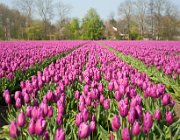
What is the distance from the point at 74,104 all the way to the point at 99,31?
7088 cm

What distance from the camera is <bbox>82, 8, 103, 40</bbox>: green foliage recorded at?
72250mm

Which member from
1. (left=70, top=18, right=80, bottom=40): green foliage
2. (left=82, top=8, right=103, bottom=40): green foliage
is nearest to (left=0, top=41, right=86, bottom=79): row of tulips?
(left=82, top=8, right=103, bottom=40): green foliage

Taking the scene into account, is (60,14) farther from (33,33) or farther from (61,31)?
(33,33)

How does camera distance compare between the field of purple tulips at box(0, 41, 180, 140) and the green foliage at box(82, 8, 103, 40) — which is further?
the green foliage at box(82, 8, 103, 40)

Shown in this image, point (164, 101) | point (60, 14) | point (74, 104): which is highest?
point (60, 14)

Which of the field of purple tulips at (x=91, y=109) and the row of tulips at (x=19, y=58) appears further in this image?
the row of tulips at (x=19, y=58)

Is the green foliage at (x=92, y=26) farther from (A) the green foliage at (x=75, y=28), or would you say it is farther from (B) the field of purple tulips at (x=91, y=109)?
(B) the field of purple tulips at (x=91, y=109)

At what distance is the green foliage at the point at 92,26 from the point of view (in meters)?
72.2

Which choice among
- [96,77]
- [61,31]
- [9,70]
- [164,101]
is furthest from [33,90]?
[61,31]

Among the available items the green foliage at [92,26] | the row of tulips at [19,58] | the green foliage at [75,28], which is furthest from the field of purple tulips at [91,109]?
the green foliage at [75,28]

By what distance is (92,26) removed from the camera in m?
73.9

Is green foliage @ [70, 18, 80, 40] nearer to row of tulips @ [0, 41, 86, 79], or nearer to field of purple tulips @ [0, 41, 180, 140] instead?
row of tulips @ [0, 41, 86, 79]

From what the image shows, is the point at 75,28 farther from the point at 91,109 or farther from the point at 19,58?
the point at 91,109

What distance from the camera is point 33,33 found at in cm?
6738
